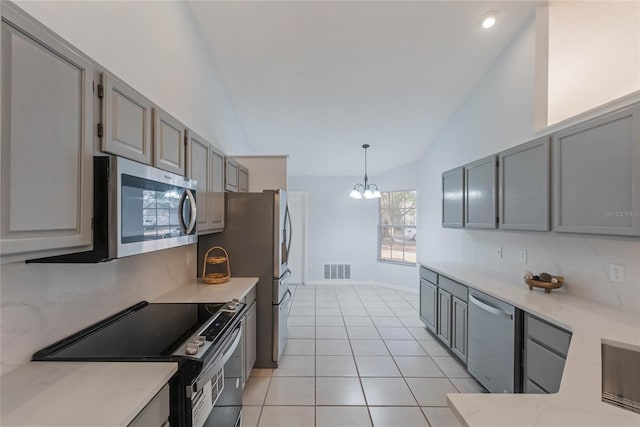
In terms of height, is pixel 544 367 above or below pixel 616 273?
below

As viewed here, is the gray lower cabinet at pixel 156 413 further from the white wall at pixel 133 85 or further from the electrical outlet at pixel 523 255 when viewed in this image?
the electrical outlet at pixel 523 255

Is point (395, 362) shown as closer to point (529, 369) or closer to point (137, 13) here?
point (529, 369)

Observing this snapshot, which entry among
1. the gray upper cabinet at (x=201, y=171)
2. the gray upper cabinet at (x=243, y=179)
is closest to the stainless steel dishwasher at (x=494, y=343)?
the gray upper cabinet at (x=201, y=171)

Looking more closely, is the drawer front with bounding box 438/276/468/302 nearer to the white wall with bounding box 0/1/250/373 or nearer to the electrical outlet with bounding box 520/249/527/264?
the electrical outlet with bounding box 520/249/527/264

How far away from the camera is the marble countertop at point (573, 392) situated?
0.83m

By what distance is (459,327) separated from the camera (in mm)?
2881

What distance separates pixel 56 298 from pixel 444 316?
3.36 metres

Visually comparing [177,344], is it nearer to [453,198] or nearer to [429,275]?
[429,275]

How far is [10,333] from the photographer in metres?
1.08

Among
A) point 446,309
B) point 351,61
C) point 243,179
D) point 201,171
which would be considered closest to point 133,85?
point 201,171

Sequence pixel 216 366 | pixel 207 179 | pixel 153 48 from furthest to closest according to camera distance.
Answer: pixel 207 179, pixel 153 48, pixel 216 366

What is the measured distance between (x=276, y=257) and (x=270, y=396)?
3.99ft

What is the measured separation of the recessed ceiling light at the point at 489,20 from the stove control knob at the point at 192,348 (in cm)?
348

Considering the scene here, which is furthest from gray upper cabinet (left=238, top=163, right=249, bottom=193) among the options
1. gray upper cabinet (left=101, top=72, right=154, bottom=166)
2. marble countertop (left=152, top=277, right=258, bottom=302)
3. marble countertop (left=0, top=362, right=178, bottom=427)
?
marble countertop (left=0, top=362, right=178, bottom=427)
